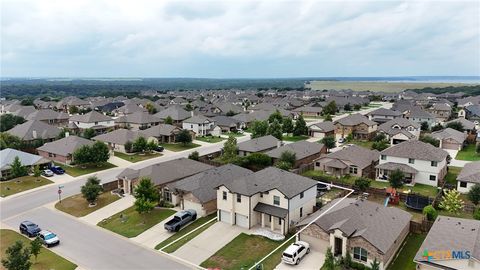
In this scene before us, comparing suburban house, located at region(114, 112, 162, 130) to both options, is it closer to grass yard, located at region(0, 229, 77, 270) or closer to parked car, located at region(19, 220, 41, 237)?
parked car, located at region(19, 220, 41, 237)

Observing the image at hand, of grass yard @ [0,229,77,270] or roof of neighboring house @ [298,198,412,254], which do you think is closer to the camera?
roof of neighboring house @ [298,198,412,254]

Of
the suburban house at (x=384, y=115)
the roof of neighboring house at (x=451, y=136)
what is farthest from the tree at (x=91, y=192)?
the suburban house at (x=384, y=115)

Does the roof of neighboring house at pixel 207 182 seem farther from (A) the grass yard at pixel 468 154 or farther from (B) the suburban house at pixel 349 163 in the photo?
(A) the grass yard at pixel 468 154

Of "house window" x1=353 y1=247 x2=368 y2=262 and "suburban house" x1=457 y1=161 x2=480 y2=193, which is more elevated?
"suburban house" x1=457 y1=161 x2=480 y2=193

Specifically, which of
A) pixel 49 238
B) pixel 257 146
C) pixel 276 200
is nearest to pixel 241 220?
pixel 276 200

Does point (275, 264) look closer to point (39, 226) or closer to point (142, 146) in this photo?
point (39, 226)

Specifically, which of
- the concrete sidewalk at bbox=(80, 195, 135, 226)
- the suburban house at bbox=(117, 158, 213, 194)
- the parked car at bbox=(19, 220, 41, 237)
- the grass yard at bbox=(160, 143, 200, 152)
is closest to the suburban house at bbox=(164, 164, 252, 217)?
the suburban house at bbox=(117, 158, 213, 194)
